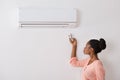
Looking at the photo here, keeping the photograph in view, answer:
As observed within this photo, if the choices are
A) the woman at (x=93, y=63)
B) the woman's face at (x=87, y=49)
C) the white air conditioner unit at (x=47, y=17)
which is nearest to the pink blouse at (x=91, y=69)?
the woman at (x=93, y=63)

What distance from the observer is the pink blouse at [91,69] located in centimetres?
235

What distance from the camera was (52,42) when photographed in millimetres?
2621

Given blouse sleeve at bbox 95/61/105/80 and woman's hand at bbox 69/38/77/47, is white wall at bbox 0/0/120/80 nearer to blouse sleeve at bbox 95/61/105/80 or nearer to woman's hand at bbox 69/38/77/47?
woman's hand at bbox 69/38/77/47

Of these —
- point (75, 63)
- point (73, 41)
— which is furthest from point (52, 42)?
point (75, 63)

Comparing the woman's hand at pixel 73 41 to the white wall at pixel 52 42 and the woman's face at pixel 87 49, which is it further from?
the woman's face at pixel 87 49

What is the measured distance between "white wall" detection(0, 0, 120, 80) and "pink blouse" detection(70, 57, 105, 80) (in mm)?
95

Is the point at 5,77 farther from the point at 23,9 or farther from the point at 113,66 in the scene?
the point at 113,66

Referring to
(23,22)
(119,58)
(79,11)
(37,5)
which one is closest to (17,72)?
(23,22)

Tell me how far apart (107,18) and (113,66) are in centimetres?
54

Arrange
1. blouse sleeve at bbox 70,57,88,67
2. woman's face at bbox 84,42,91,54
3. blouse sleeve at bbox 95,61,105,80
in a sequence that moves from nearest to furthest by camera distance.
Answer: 1. blouse sleeve at bbox 95,61,105,80
2. woman's face at bbox 84,42,91,54
3. blouse sleeve at bbox 70,57,88,67

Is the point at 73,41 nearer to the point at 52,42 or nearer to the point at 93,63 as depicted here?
the point at 52,42

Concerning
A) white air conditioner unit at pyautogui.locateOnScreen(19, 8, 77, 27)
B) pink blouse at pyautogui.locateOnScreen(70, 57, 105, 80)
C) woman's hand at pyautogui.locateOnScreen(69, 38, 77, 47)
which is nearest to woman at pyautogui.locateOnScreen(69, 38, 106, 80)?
pink blouse at pyautogui.locateOnScreen(70, 57, 105, 80)

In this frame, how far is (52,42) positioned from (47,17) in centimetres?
28

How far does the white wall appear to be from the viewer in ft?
8.40
